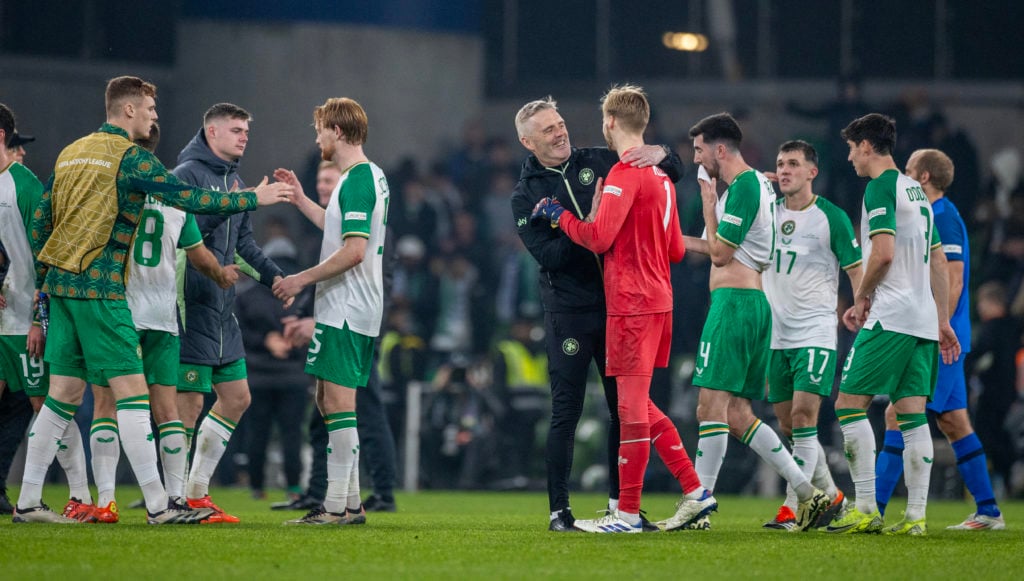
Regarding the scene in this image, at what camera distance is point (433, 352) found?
1647 cm

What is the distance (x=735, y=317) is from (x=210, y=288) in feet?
10.2

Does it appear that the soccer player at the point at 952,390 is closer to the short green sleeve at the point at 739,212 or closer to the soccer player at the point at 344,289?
the short green sleeve at the point at 739,212

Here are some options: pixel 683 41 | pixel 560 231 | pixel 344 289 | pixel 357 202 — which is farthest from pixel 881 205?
pixel 683 41

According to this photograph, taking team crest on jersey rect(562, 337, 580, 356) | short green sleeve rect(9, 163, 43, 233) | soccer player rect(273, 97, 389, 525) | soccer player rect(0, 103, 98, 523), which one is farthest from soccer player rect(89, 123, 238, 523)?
team crest on jersey rect(562, 337, 580, 356)

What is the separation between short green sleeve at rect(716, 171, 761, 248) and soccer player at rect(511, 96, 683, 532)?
50 cm

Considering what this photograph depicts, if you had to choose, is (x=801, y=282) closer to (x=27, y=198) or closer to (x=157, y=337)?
(x=157, y=337)

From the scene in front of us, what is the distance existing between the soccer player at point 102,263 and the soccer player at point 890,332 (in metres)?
3.38

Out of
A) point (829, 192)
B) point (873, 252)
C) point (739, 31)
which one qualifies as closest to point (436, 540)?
point (873, 252)

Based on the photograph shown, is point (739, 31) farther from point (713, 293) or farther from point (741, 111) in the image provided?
point (713, 293)

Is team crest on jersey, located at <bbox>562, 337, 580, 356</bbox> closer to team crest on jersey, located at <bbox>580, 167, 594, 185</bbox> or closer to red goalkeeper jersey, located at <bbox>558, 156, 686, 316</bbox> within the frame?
red goalkeeper jersey, located at <bbox>558, 156, 686, 316</bbox>

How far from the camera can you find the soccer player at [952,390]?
8.34m

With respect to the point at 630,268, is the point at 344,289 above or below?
below

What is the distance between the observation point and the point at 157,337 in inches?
287

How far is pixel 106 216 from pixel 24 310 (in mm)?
1458
